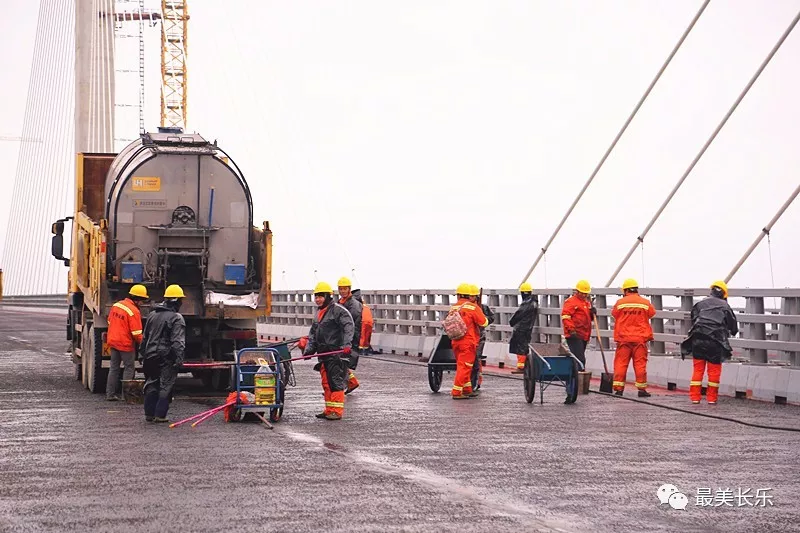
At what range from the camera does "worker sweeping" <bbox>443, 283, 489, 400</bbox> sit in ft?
60.2

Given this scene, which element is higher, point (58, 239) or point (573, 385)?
point (58, 239)

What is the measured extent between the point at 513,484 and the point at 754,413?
7.34m

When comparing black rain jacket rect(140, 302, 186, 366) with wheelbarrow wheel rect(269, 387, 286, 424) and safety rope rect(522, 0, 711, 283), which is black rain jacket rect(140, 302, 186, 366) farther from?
safety rope rect(522, 0, 711, 283)

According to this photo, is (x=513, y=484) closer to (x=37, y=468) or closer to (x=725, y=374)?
(x=37, y=468)

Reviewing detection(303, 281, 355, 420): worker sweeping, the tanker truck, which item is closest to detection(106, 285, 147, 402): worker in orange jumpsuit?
the tanker truck

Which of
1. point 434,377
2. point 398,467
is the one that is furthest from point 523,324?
point 398,467

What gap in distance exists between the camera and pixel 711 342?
17625 mm

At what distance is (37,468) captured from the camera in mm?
10891

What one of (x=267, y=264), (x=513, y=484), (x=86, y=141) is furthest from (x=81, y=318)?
(x=86, y=141)

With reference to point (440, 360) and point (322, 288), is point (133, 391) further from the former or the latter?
point (440, 360)

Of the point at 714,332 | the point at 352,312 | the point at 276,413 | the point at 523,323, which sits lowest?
the point at 276,413

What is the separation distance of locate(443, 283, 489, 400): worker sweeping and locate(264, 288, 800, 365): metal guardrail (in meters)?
3.71

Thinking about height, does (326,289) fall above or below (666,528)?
above

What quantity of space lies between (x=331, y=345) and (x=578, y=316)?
5.64 meters
